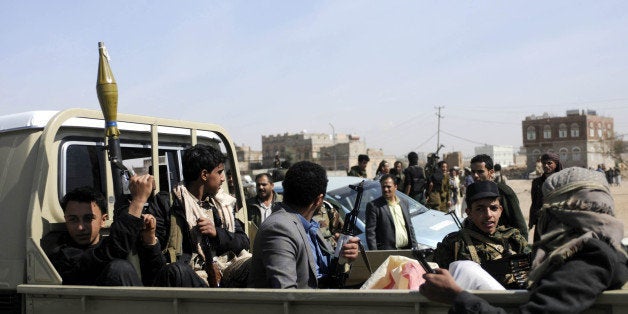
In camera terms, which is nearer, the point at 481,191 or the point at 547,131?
the point at 481,191

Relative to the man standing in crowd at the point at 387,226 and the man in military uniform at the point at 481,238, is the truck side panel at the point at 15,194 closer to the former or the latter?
the man in military uniform at the point at 481,238

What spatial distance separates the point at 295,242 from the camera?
314 centimetres

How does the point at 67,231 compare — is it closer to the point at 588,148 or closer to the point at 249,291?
the point at 249,291

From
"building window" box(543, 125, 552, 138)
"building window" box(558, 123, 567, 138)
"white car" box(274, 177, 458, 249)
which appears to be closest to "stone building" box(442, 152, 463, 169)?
"building window" box(543, 125, 552, 138)

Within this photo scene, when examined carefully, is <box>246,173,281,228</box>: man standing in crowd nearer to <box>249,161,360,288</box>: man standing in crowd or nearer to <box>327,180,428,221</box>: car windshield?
<box>327,180,428,221</box>: car windshield

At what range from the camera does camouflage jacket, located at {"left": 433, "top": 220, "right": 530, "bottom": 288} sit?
3936 millimetres

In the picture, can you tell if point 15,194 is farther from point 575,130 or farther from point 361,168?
point 575,130

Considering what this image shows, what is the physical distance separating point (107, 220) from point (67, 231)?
0.33 m

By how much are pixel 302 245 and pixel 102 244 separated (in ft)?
4.06

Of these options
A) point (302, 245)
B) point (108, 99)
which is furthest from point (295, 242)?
point (108, 99)

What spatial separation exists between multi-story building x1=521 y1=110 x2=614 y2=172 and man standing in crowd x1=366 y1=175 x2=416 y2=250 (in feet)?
264

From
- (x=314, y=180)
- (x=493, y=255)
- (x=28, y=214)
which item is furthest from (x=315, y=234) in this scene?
(x=28, y=214)

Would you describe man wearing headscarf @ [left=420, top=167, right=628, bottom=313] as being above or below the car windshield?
above

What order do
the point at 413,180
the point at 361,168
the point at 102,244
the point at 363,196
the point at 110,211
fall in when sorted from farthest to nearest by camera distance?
the point at 361,168
the point at 413,180
the point at 363,196
the point at 110,211
the point at 102,244
